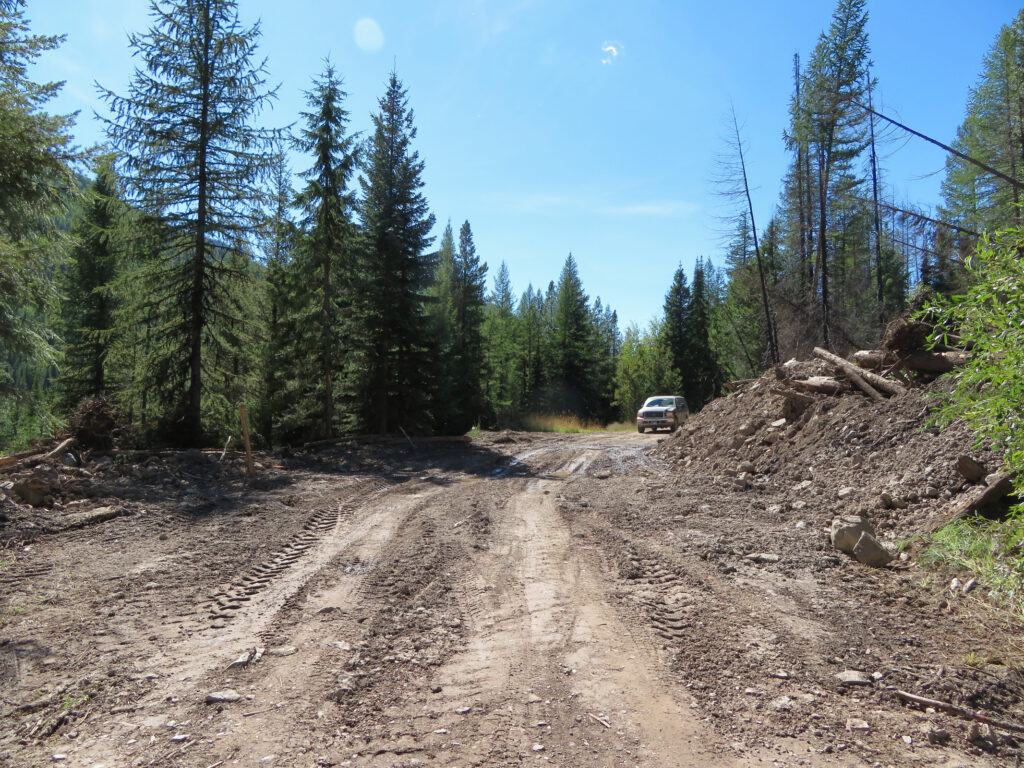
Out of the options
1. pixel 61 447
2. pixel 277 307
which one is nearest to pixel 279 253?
pixel 277 307

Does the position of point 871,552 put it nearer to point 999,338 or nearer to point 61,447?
point 999,338

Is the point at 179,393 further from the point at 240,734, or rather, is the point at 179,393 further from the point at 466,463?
the point at 240,734

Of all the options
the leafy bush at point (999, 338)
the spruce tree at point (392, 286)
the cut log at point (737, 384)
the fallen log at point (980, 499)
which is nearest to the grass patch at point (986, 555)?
the fallen log at point (980, 499)

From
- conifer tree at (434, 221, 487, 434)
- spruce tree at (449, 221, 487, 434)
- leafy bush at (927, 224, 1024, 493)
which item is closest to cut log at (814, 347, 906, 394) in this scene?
leafy bush at (927, 224, 1024, 493)

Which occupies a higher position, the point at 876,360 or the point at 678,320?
the point at 678,320

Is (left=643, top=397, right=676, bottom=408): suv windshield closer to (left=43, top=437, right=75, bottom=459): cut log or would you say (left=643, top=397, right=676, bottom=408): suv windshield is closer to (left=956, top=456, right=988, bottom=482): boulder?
(left=956, top=456, right=988, bottom=482): boulder

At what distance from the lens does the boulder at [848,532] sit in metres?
6.17

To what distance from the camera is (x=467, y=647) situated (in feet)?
13.5

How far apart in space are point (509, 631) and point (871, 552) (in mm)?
4101

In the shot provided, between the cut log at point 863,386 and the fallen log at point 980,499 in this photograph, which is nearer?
the fallen log at point 980,499

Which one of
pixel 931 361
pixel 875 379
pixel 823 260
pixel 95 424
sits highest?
pixel 823 260

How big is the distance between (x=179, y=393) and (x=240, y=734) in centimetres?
1557

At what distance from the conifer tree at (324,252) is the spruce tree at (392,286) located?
0.91m

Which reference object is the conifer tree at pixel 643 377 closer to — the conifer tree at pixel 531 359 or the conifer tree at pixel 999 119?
the conifer tree at pixel 531 359
